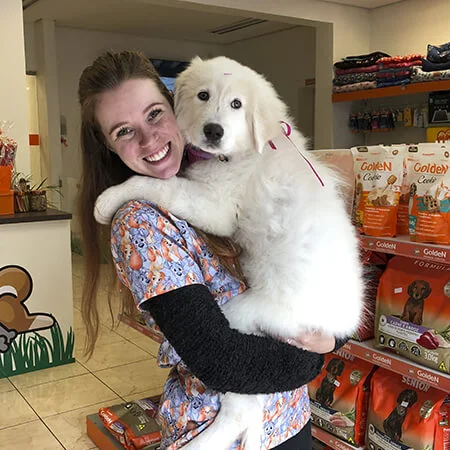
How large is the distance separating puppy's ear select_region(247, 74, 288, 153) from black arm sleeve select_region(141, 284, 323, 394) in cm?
50

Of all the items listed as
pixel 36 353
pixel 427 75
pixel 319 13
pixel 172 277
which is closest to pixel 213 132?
pixel 172 277

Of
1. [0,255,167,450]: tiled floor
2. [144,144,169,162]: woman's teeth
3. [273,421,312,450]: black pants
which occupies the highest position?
[144,144,169,162]: woman's teeth

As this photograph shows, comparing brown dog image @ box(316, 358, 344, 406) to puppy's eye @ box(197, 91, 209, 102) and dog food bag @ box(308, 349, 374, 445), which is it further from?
puppy's eye @ box(197, 91, 209, 102)

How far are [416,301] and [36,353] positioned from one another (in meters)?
2.63

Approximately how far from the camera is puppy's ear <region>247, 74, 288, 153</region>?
1.34m

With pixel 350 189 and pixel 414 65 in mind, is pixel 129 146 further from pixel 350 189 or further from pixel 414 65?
pixel 414 65

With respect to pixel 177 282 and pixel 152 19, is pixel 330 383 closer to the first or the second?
pixel 177 282

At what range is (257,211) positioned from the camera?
126 centimetres

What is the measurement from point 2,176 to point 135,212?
2.78m

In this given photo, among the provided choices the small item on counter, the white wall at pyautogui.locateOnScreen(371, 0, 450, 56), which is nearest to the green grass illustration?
the small item on counter

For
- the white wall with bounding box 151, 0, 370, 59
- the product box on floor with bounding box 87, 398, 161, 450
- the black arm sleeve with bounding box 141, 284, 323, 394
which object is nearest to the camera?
the black arm sleeve with bounding box 141, 284, 323, 394

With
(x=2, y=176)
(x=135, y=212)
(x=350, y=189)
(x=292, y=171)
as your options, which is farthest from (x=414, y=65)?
(x=135, y=212)

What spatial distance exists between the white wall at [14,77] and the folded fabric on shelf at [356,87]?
3.10 metres

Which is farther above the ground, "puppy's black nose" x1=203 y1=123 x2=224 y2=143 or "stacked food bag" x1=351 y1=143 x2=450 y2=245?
"puppy's black nose" x1=203 y1=123 x2=224 y2=143
